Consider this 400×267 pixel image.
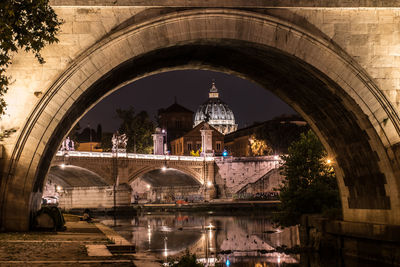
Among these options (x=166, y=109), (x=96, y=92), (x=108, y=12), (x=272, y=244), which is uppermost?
(x=166, y=109)

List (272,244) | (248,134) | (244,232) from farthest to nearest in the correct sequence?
(248,134)
(244,232)
(272,244)

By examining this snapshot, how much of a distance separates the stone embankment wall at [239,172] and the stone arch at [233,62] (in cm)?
7768

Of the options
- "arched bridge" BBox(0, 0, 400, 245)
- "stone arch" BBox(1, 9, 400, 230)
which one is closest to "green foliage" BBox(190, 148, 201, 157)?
"stone arch" BBox(1, 9, 400, 230)

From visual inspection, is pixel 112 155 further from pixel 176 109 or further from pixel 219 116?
pixel 219 116

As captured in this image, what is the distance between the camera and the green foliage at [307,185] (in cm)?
2734

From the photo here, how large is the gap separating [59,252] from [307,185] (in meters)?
19.2

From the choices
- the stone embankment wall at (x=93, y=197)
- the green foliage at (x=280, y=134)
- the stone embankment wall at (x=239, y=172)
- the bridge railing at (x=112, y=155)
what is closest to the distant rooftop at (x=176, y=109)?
the green foliage at (x=280, y=134)

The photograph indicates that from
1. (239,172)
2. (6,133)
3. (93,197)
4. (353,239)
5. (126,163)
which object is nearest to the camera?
(6,133)

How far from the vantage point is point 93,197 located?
278ft

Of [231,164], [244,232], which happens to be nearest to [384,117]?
[244,232]

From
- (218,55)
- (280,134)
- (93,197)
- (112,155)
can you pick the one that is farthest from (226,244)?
(280,134)

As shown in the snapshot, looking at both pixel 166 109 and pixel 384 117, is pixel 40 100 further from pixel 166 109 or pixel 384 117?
pixel 166 109

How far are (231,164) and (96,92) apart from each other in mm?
80750

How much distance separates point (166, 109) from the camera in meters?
165
